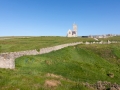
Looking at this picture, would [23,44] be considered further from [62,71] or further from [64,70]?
[62,71]

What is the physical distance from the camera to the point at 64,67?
40375 millimetres

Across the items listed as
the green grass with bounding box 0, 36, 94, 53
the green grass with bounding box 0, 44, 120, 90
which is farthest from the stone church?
the green grass with bounding box 0, 44, 120, 90

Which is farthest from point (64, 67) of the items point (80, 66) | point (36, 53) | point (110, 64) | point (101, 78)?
point (110, 64)

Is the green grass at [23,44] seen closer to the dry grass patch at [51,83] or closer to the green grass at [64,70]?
the green grass at [64,70]

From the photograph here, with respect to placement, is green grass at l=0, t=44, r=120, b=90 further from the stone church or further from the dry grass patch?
the stone church

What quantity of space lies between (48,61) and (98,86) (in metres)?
16.4

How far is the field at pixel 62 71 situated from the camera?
2323 cm

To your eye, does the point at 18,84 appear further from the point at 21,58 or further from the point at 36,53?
the point at 36,53

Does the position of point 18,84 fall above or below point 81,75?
above

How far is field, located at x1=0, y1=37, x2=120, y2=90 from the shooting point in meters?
23.2

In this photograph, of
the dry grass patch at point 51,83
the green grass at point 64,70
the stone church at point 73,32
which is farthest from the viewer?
the stone church at point 73,32

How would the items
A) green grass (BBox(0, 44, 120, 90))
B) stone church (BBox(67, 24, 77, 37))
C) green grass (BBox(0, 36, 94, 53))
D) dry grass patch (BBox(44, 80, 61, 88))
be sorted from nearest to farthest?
1. green grass (BBox(0, 44, 120, 90))
2. dry grass patch (BBox(44, 80, 61, 88))
3. green grass (BBox(0, 36, 94, 53))
4. stone church (BBox(67, 24, 77, 37))

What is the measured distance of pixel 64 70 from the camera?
38750mm

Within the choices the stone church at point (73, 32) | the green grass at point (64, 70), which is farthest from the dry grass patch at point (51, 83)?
the stone church at point (73, 32)
